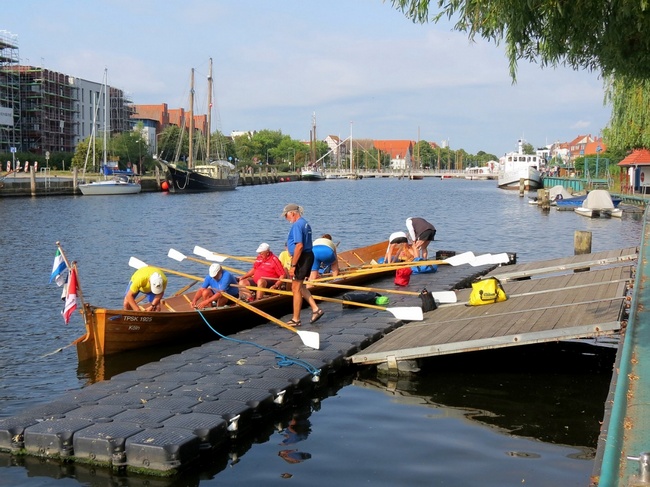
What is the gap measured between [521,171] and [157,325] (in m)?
88.2

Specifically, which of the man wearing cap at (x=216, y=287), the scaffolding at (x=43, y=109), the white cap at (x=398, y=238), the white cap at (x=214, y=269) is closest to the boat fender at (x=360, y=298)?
the man wearing cap at (x=216, y=287)

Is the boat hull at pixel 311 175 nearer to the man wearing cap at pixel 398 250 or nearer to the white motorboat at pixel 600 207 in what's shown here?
the white motorboat at pixel 600 207

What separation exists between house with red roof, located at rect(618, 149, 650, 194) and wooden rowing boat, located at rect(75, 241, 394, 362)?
46.4 metres

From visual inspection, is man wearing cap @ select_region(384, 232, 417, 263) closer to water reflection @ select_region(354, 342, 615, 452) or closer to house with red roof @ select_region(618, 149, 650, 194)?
water reflection @ select_region(354, 342, 615, 452)

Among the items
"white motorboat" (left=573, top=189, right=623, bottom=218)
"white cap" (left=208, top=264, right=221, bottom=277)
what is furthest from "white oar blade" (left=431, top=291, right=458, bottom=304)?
"white motorboat" (left=573, top=189, right=623, bottom=218)

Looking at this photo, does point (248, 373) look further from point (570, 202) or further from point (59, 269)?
point (570, 202)

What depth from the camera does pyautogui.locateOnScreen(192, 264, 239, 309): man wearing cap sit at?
14000 millimetres

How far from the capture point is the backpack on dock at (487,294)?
45.4ft

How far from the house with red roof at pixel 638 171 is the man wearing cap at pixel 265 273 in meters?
45.6

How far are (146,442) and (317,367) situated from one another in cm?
349

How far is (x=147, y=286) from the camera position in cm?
1331

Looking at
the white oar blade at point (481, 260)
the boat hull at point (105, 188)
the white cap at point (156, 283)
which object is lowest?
the white cap at point (156, 283)

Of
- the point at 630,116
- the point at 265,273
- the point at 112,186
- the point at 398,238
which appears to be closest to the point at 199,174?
the point at 112,186

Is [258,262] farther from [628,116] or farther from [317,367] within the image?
[628,116]
